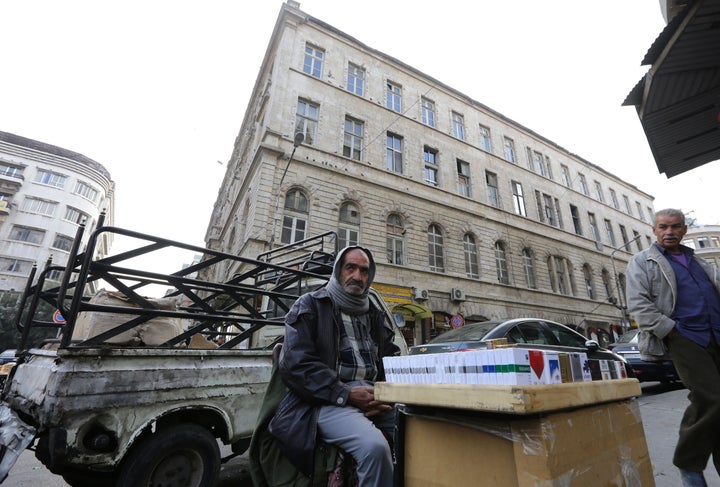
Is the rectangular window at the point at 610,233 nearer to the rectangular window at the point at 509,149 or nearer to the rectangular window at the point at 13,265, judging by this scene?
the rectangular window at the point at 509,149

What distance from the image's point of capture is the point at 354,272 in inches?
84.7

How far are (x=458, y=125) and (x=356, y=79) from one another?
718 centimetres

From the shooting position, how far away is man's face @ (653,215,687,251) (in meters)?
2.60

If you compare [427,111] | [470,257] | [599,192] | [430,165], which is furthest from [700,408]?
[599,192]

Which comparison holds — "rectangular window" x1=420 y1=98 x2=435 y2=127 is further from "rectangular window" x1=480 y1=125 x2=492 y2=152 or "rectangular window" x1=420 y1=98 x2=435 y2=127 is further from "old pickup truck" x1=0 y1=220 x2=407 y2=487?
"old pickup truck" x1=0 y1=220 x2=407 y2=487

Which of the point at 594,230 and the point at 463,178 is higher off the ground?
the point at 463,178

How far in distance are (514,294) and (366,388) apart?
57.4 ft

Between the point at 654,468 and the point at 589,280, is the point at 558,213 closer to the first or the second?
the point at 589,280

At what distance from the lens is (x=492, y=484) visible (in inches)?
41.9

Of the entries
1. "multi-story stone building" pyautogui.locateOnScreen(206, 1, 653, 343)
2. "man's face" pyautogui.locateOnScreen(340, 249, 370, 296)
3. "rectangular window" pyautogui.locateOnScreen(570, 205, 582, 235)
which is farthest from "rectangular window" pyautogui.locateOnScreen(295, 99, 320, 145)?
"rectangular window" pyautogui.locateOnScreen(570, 205, 582, 235)

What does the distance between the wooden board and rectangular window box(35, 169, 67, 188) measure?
48.3 meters

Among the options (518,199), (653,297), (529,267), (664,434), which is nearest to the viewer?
(653,297)

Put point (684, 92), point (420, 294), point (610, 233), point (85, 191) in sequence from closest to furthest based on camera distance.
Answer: point (684, 92)
point (420, 294)
point (610, 233)
point (85, 191)

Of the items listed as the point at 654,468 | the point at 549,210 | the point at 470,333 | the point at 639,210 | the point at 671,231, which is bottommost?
the point at 654,468
